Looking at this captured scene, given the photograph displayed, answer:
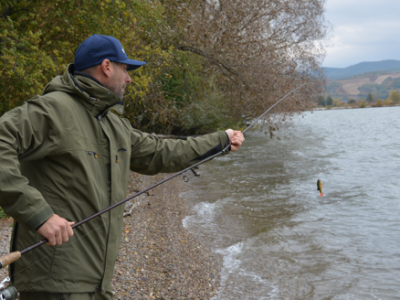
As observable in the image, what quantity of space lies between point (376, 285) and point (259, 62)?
32.0ft

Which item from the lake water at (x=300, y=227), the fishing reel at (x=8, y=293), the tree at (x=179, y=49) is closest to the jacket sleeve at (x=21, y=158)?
the fishing reel at (x=8, y=293)

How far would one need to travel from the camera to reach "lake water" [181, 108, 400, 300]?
235 inches

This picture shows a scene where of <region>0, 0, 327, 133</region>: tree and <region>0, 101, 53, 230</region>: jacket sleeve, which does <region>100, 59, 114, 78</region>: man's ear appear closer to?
<region>0, 101, 53, 230</region>: jacket sleeve

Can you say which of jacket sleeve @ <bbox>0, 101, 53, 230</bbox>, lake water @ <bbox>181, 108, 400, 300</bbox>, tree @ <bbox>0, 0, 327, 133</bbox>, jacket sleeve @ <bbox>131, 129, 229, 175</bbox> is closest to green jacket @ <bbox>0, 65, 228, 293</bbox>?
jacket sleeve @ <bbox>0, 101, 53, 230</bbox>

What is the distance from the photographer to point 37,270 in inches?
75.0

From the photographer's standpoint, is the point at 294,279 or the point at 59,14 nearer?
the point at 294,279

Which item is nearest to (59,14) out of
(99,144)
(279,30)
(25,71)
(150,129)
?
(25,71)

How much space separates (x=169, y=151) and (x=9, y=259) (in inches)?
51.8

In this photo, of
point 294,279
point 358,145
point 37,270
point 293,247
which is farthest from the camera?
point 358,145

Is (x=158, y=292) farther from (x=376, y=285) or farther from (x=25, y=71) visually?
(x=25, y=71)

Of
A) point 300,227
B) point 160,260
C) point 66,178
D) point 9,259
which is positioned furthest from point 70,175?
point 300,227

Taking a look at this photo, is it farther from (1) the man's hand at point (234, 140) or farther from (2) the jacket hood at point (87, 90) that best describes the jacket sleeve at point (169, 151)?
(2) the jacket hood at point (87, 90)

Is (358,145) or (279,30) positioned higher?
(279,30)

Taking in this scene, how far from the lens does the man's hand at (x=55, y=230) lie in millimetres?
1749
